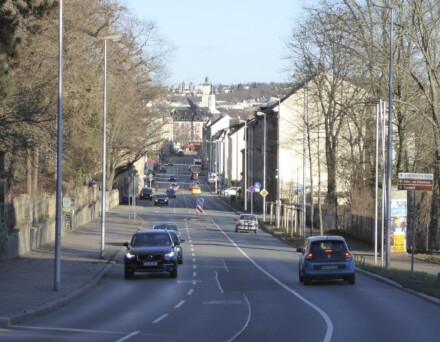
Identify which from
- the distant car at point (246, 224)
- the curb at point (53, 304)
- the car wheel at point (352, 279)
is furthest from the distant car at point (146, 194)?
the car wheel at point (352, 279)

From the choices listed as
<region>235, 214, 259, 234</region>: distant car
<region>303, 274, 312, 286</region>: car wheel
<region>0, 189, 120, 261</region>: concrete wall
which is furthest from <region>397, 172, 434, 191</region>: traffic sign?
<region>235, 214, 259, 234</region>: distant car

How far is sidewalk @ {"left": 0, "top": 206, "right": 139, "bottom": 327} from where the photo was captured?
16.9m

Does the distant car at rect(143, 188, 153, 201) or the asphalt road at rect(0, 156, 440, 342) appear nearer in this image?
the asphalt road at rect(0, 156, 440, 342)

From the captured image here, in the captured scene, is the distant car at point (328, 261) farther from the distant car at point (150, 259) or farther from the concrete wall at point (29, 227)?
the concrete wall at point (29, 227)

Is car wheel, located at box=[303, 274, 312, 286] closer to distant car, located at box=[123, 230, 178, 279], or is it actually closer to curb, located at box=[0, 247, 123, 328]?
distant car, located at box=[123, 230, 178, 279]

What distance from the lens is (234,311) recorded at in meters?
16.5

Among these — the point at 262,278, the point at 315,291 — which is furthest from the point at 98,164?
the point at 315,291

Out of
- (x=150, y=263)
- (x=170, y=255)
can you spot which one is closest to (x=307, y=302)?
(x=170, y=255)

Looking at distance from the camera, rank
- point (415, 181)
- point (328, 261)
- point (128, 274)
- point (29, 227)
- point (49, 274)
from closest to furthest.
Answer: point (328, 261), point (415, 181), point (49, 274), point (128, 274), point (29, 227)

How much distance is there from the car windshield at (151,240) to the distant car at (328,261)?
5940mm

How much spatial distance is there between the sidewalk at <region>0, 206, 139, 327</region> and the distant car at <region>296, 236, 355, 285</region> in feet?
22.4

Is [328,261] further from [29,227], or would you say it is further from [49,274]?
[29,227]

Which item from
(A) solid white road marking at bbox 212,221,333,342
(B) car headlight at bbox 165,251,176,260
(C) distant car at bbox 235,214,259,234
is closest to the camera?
(A) solid white road marking at bbox 212,221,333,342

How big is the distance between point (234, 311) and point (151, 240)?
10184 mm
